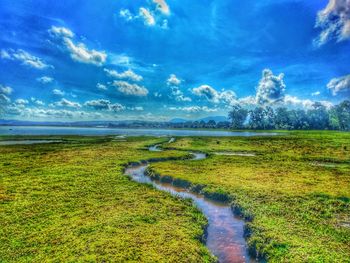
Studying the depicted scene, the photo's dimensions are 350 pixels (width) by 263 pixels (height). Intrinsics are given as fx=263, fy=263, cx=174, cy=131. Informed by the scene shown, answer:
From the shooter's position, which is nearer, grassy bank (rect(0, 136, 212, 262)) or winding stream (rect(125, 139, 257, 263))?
grassy bank (rect(0, 136, 212, 262))

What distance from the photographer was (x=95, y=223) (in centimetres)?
1947

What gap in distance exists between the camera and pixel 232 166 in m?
45.2

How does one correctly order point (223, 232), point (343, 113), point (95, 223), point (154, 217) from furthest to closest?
point (343, 113) → point (154, 217) → point (223, 232) → point (95, 223)

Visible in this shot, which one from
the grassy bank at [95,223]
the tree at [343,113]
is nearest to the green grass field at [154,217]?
the grassy bank at [95,223]

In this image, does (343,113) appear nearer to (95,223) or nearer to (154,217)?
(154,217)

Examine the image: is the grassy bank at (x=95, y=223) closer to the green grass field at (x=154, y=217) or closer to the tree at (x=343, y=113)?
the green grass field at (x=154, y=217)

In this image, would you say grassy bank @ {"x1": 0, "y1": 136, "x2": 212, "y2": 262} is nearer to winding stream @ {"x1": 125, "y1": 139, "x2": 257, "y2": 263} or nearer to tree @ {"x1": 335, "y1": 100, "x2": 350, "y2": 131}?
winding stream @ {"x1": 125, "y1": 139, "x2": 257, "y2": 263}

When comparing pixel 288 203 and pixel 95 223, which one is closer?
pixel 95 223

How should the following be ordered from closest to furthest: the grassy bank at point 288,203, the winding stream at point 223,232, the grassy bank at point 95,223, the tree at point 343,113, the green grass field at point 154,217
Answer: the grassy bank at point 95,223 → the green grass field at point 154,217 → the grassy bank at point 288,203 → the winding stream at point 223,232 → the tree at point 343,113

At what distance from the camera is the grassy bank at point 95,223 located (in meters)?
15.4

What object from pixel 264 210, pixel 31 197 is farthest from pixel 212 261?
pixel 31 197

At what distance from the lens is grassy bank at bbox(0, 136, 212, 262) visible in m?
15.4

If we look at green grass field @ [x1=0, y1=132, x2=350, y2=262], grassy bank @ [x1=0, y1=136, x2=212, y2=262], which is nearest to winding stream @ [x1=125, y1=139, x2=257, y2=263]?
green grass field @ [x1=0, y1=132, x2=350, y2=262]

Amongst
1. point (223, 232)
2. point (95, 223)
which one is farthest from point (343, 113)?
point (95, 223)
